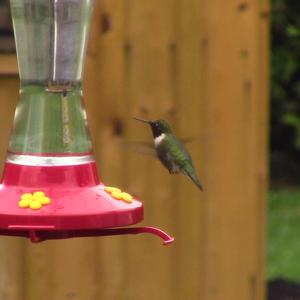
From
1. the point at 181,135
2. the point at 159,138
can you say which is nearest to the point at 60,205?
the point at 159,138

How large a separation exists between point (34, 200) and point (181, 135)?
2.35m

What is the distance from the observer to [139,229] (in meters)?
2.91

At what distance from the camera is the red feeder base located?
2.68m

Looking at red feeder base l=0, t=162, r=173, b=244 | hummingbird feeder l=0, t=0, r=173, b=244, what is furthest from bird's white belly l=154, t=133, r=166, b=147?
red feeder base l=0, t=162, r=173, b=244

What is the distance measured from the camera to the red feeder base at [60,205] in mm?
2684

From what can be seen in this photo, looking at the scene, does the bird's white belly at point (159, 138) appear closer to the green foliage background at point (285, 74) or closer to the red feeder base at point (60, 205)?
the red feeder base at point (60, 205)

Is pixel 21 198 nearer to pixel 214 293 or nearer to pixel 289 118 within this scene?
pixel 214 293

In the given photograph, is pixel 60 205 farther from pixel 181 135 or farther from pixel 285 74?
pixel 285 74

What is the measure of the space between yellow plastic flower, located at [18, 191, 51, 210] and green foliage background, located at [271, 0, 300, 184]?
7.44 meters

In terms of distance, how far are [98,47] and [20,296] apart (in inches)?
45.2

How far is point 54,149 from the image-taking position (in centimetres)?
295

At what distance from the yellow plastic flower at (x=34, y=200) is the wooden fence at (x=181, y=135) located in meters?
2.14

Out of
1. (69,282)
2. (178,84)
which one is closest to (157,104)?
(178,84)

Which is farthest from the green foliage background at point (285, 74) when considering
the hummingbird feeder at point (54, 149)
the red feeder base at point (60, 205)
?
the red feeder base at point (60, 205)
